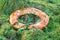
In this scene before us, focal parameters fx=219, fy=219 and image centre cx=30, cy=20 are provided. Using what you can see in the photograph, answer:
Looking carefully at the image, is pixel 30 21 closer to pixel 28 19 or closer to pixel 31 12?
pixel 28 19

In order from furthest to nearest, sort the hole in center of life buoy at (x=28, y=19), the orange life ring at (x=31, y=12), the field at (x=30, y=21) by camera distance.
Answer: the hole in center of life buoy at (x=28, y=19) → the orange life ring at (x=31, y=12) → the field at (x=30, y=21)

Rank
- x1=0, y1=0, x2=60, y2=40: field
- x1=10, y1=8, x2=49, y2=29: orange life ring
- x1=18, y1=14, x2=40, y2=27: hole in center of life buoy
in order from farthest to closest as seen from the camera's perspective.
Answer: x1=18, y1=14, x2=40, y2=27: hole in center of life buoy → x1=10, y1=8, x2=49, y2=29: orange life ring → x1=0, y1=0, x2=60, y2=40: field

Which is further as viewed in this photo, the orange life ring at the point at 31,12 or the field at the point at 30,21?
the orange life ring at the point at 31,12

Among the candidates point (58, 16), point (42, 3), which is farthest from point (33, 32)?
point (42, 3)

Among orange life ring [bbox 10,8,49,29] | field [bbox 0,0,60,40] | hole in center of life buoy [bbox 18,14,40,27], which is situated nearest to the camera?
field [bbox 0,0,60,40]

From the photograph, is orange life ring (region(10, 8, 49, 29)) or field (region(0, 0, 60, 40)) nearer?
field (region(0, 0, 60, 40))

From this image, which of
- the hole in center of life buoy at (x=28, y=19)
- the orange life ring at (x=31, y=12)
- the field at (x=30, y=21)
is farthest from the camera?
the hole in center of life buoy at (x=28, y=19)

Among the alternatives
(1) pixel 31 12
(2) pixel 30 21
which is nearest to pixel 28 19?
(2) pixel 30 21
